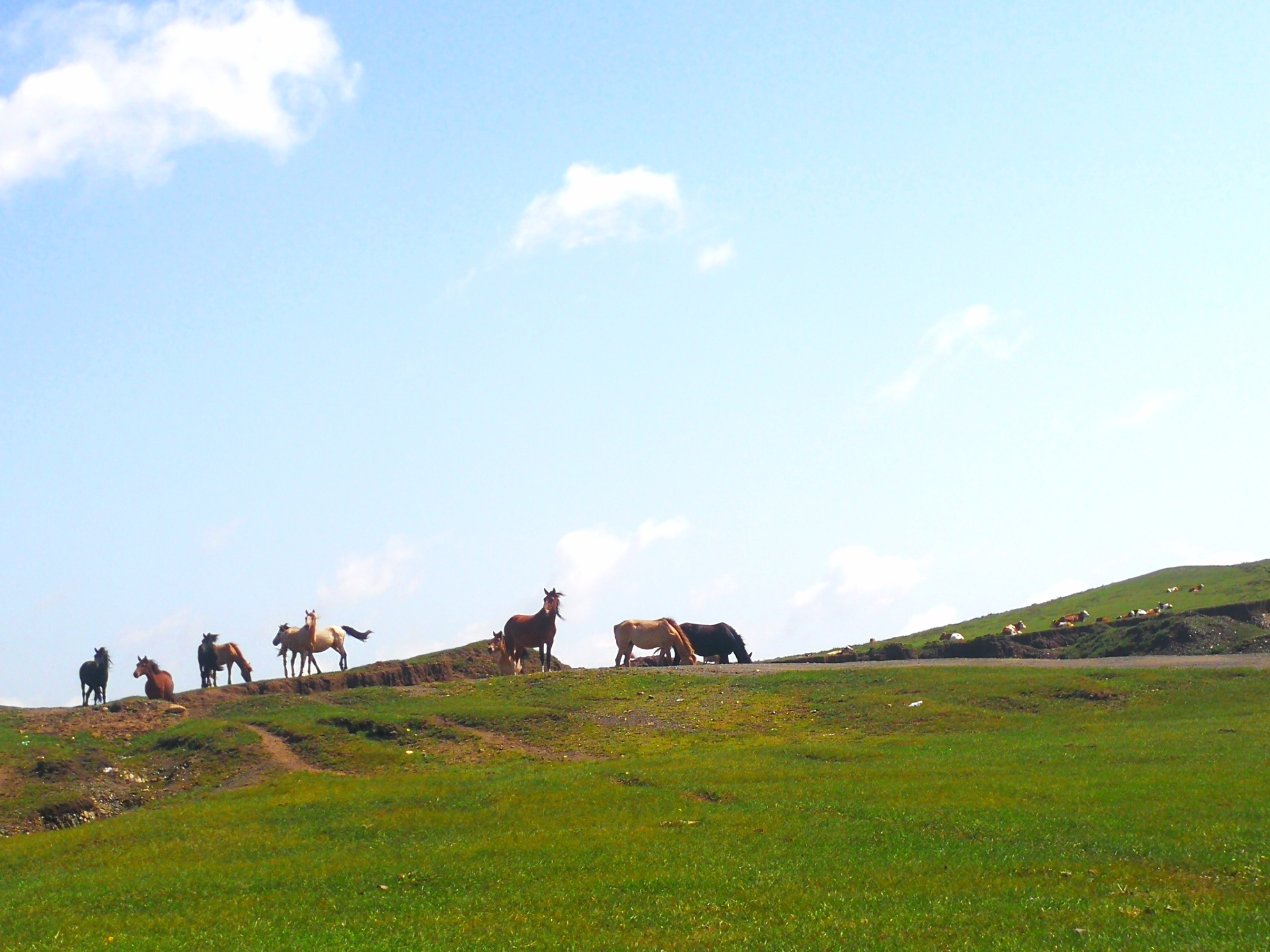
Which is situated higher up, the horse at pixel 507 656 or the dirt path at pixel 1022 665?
the horse at pixel 507 656

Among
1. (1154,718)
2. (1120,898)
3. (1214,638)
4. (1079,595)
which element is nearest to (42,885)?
(1120,898)

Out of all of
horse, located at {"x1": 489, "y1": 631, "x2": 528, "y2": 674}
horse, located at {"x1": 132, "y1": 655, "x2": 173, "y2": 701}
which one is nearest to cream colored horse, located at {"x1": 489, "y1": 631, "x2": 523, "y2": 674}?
horse, located at {"x1": 489, "y1": 631, "x2": 528, "y2": 674}

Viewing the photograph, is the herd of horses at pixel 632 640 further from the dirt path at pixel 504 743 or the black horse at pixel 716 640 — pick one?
the dirt path at pixel 504 743

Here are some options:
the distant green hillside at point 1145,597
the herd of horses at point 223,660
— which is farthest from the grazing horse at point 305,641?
the distant green hillside at point 1145,597

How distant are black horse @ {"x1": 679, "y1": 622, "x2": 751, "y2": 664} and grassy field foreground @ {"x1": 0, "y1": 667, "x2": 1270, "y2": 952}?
21993 mm

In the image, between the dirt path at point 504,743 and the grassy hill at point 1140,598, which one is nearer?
the dirt path at point 504,743

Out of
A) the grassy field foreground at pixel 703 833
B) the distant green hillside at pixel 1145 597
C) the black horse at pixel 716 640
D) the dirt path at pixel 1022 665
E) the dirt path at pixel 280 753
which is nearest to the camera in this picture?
the grassy field foreground at pixel 703 833

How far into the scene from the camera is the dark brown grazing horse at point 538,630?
149ft

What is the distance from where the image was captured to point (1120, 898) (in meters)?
14.2

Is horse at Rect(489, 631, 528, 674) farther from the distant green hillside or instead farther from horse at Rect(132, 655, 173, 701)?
the distant green hillside

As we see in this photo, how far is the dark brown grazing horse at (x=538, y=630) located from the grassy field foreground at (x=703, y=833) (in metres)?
11.7

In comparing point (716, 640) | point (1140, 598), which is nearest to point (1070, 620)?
point (1140, 598)

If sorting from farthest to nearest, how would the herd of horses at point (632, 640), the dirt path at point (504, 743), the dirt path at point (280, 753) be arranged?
the herd of horses at point (632, 640)
the dirt path at point (504, 743)
the dirt path at point (280, 753)

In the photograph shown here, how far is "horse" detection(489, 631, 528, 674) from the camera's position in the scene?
47.1 metres
